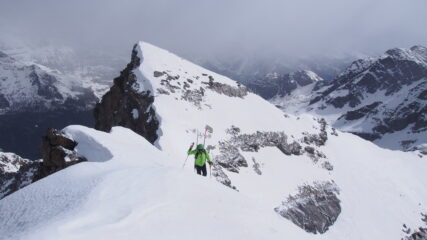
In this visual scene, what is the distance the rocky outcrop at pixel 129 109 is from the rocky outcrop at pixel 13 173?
17870 millimetres

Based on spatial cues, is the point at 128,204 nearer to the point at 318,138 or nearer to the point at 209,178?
the point at 209,178

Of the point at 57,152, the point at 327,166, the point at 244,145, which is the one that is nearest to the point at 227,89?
the point at 244,145

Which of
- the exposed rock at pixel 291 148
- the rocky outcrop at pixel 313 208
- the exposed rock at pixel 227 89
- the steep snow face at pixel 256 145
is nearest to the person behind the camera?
the rocky outcrop at pixel 313 208

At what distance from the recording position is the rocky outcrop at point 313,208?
50.6 m

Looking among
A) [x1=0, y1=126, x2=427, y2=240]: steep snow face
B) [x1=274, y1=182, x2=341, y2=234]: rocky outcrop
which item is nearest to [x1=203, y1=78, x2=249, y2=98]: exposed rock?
[x1=274, y1=182, x2=341, y2=234]: rocky outcrop

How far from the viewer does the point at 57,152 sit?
25984 millimetres

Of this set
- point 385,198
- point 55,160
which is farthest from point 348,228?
point 55,160

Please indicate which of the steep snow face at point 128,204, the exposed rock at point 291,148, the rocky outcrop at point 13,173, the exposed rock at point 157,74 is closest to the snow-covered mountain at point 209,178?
the steep snow face at point 128,204

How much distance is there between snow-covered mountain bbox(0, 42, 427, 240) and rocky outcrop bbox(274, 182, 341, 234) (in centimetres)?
19

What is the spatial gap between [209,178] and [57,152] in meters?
9.95

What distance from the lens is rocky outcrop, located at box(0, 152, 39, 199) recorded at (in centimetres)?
11244

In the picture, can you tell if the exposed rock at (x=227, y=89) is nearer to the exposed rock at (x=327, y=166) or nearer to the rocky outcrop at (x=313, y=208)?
the exposed rock at (x=327, y=166)

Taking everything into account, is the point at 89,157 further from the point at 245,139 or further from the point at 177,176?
the point at 245,139

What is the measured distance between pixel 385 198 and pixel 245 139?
24.5 metres
